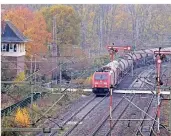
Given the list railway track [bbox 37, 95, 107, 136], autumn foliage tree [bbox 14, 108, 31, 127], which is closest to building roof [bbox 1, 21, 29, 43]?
railway track [bbox 37, 95, 107, 136]

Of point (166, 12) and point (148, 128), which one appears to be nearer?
point (148, 128)

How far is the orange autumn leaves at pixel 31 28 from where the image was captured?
1584 centimetres

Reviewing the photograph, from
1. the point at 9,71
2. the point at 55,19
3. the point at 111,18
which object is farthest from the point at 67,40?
the point at 111,18

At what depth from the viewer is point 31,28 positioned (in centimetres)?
1579

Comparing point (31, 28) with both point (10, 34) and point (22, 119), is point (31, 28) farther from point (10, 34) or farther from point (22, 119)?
point (22, 119)

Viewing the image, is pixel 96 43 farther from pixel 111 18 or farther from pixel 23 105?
pixel 23 105

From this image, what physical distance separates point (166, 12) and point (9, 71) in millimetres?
13424

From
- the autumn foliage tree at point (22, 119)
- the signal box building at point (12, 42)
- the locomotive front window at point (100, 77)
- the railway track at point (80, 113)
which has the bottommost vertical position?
the railway track at point (80, 113)

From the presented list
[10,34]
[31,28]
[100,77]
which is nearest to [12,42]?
[10,34]

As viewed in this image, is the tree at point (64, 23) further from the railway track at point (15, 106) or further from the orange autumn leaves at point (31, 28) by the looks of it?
the railway track at point (15, 106)

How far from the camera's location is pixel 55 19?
17484mm

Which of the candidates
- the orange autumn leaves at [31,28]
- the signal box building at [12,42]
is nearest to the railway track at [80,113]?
the signal box building at [12,42]

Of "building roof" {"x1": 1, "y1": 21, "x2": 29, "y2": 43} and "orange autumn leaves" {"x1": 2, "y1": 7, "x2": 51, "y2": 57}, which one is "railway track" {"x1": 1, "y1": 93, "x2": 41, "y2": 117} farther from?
"orange autumn leaves" {"x1": 2, "y1": 7, "x2": 51, "y2": 57}

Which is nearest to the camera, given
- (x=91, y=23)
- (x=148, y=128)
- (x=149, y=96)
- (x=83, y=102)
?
(x=148, y=128)
